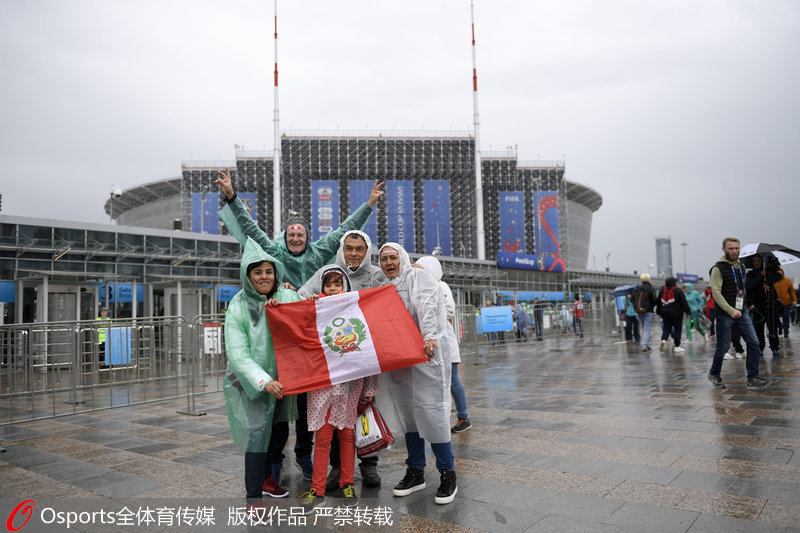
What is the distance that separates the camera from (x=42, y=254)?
17203mm

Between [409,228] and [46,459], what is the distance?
4980 cm

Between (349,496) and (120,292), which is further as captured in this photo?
(120,292)

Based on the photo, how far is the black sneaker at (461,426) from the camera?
5593mm

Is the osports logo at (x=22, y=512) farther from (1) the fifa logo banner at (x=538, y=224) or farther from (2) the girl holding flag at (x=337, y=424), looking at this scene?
(1) the fifa logo banner at (x=538, y=224)

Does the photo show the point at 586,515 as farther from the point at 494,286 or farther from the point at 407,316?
the point at 494,286

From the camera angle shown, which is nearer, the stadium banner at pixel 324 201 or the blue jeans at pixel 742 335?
the blue jeans at pixel 742 335

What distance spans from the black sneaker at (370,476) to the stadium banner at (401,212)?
49907 mm

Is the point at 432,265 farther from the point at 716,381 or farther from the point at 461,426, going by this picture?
the point at 716,381

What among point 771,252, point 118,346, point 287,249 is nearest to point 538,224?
point 771,252

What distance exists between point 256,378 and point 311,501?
815mm

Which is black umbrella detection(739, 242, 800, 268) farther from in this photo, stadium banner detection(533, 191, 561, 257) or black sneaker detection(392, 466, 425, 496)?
stadium banner detection(533, 191, 561, 257)

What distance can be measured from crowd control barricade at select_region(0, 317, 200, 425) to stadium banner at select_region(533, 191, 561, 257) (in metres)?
52.7

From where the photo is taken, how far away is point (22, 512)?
3.55 meters

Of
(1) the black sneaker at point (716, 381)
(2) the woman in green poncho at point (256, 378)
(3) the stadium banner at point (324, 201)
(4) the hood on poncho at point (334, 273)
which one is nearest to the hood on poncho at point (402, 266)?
(4) the hood on poncho at point (334, 273)
